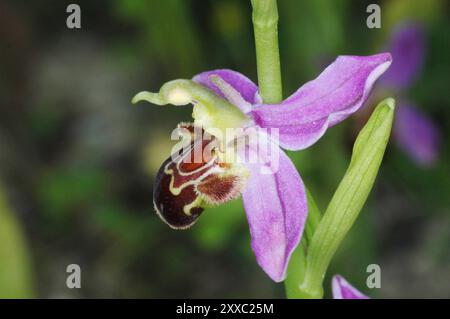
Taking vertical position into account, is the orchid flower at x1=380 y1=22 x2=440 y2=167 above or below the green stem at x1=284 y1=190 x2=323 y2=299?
above

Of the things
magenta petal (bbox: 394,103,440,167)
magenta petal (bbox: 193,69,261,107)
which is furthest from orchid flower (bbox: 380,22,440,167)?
magenta petal (bbox: 193,69,261,107)

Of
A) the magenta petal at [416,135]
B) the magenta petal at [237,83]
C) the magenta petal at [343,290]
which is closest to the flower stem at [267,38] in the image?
the magenta petal at [237,83]

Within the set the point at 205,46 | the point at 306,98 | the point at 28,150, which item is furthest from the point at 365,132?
the point at 28,150

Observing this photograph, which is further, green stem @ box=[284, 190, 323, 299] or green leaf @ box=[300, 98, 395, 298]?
green stem @ box=[284, 190, 323, 299]

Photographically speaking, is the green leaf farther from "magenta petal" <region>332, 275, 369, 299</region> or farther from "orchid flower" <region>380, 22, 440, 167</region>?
"orchid flower" <region>380, 22, 440, 167</region>

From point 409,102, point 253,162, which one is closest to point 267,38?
point 253,162

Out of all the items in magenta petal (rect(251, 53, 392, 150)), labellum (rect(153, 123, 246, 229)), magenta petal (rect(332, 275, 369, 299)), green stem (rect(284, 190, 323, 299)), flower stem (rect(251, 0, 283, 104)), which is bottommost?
magenta petal (rect(332, 275, 369, 299))

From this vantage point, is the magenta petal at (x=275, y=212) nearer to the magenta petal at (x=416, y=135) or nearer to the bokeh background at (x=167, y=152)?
the bokeh background at (x=167, y=152)
